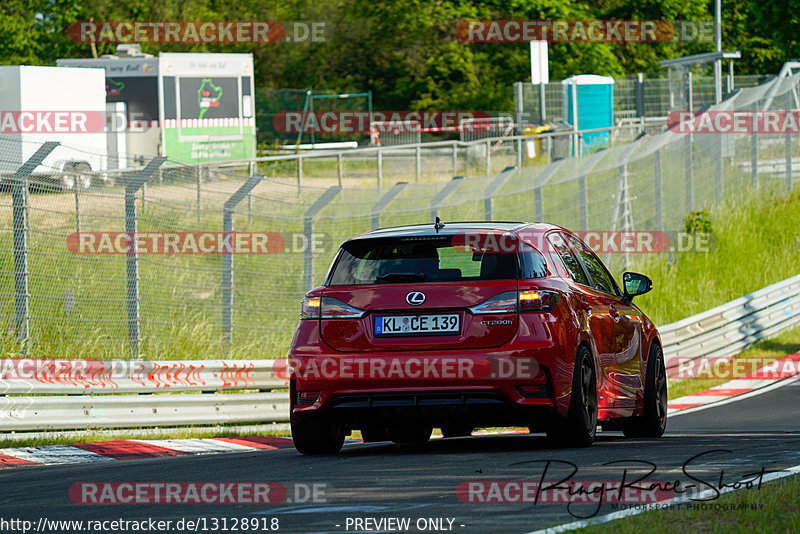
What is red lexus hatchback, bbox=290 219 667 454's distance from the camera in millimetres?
8359

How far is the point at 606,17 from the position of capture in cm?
6150

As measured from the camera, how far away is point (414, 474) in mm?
7672

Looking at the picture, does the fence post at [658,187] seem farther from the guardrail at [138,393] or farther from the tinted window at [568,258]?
the tinted window at [568,258]

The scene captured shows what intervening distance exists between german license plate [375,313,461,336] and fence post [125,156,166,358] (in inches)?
210

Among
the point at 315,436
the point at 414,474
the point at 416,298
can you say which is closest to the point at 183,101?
the point at 315,436

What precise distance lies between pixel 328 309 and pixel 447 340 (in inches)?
32.4

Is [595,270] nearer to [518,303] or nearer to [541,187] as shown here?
[518,303]

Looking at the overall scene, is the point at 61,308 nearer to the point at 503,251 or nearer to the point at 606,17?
the point at 503,251

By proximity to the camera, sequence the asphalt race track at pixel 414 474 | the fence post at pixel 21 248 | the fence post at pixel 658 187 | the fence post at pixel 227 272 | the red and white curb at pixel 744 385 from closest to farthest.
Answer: the asphalt race track at pixel 414 474 → the fence post at pixel 21 248 → the fence post at pixel 227 272 → the red and white curb at pixel 744 385 → the fence post at pixel 658 187

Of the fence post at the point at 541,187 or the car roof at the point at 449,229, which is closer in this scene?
the car roof at the point at 449,229

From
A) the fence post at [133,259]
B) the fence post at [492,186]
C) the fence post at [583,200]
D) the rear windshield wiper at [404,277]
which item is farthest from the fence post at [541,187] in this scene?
the rear windshield wiper at [404,277]

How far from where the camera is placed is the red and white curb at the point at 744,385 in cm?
1588

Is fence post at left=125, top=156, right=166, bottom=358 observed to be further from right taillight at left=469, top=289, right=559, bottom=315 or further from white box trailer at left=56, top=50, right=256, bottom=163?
white box trailer at left=56, top=50, right=256, bottom=163

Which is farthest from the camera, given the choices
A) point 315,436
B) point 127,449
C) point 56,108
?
point 56,108
